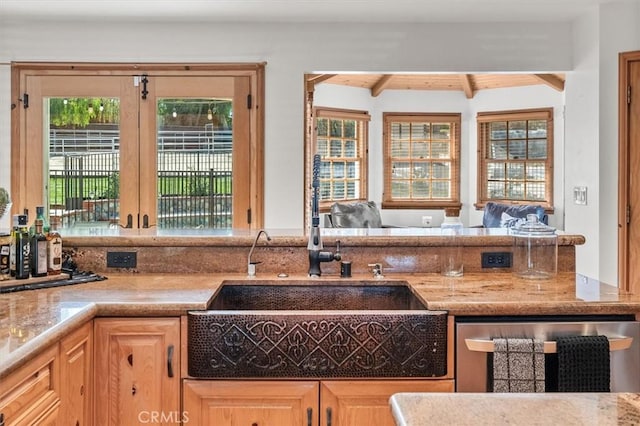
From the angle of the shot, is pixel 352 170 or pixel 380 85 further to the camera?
pixel 352 170

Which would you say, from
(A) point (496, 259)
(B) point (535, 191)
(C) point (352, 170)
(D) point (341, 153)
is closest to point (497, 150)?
(B) point (535, 191)

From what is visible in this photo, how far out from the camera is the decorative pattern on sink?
185cm

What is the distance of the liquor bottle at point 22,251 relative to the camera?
2150 mm

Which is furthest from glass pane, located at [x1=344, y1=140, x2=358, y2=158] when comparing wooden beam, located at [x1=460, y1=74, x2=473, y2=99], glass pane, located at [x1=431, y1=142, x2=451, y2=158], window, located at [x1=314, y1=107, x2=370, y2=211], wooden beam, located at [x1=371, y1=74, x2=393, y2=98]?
wooden beam, located at [x1=460, y1=74, x2=473, y2=99]

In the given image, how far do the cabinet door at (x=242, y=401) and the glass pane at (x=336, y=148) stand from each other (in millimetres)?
5312

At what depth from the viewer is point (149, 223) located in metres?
4.62

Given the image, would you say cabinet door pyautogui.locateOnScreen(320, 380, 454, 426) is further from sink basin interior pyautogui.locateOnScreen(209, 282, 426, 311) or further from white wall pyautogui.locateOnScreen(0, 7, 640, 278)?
white wall pyautogui.locateOnScreen(0, 7, 640, 278)

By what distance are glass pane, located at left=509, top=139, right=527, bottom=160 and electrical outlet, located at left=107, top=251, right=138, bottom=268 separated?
19.3ft

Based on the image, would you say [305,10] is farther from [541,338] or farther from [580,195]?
[541,338]

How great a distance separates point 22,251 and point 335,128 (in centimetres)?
520

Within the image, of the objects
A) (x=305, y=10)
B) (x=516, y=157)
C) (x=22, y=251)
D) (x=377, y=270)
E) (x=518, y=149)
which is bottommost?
(x=377, y=270)

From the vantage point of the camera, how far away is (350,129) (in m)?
7.25

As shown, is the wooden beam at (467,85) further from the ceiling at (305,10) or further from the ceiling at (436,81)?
the ceiling at (305,10)
